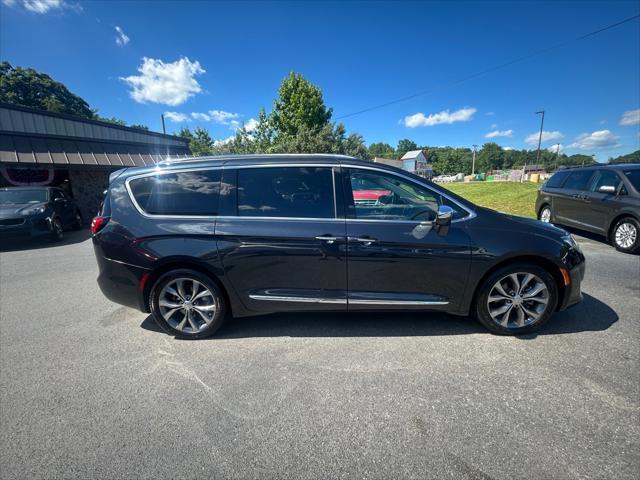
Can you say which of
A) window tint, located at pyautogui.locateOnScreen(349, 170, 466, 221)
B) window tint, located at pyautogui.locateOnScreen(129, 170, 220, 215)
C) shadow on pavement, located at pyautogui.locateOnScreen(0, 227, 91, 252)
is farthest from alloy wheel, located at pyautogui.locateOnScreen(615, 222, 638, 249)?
shadow on pavement, located at pyautogui.locateOnScreen(0, 227, 91, 252)

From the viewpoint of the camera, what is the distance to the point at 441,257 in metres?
2.76

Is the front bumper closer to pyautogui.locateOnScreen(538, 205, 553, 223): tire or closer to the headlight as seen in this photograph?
the headlight

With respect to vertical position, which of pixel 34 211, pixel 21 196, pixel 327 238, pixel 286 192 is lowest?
pixel 327 238

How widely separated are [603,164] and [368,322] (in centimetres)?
735

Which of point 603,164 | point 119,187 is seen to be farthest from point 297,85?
point 119,187

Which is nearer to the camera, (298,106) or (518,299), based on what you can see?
(518,299)

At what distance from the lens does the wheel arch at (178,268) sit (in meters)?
2.90

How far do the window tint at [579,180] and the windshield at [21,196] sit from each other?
1465 centimetres

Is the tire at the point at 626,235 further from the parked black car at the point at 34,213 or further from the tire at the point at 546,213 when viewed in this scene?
the parked black car at the point at 34,213

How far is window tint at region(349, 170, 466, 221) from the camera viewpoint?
2.83 meters

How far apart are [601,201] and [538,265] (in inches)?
206

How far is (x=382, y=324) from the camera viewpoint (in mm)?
3125

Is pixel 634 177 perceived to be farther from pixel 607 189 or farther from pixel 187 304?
pixel 187 304

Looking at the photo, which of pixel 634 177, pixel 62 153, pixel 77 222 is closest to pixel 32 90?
pixel 62 153
